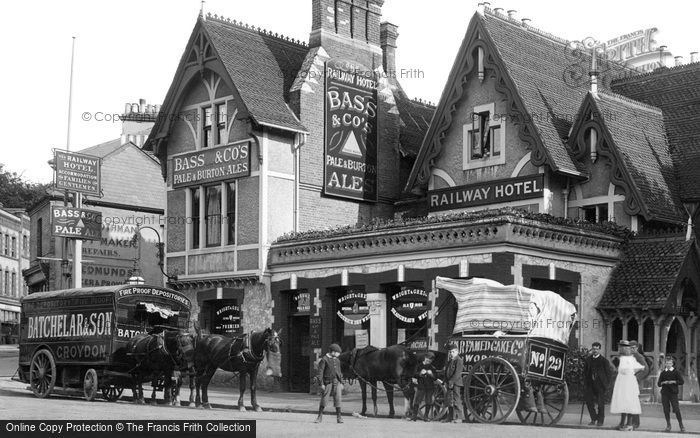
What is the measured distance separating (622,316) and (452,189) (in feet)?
23.4

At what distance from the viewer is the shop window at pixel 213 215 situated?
115 feet

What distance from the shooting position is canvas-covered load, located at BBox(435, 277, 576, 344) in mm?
22969

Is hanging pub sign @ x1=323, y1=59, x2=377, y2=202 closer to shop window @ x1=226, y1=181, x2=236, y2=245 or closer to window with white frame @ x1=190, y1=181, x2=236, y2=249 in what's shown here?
shop window @ x1=226, y1=181, x2=236, y2=245

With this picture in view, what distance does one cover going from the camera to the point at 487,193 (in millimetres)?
32875

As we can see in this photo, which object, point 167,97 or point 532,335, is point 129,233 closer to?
point 167,97

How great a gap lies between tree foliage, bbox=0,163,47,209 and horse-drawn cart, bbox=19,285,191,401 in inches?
2556

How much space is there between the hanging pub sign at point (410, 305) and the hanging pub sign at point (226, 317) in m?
6.32

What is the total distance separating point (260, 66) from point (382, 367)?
1444cm

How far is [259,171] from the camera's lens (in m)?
33.4

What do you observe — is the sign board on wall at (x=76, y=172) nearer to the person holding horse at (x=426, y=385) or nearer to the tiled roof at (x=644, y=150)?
the person holding horse at (x=426, y=385)

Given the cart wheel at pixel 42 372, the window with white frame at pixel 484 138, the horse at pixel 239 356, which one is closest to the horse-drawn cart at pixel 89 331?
the cart wheel at pixel 42 372

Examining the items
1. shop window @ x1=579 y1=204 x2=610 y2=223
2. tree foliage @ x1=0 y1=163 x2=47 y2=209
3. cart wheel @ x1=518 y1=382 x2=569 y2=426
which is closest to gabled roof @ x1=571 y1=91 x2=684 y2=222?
shop window @ x1=579 y1=204 x2=610 y2=223

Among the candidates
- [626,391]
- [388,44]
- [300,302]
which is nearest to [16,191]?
[388,44]

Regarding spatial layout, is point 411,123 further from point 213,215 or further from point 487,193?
point 213,215
